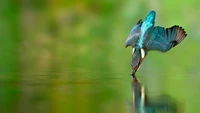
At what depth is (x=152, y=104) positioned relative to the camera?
9.73ft

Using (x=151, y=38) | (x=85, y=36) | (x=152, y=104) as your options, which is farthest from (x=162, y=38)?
(x=85, y=36)

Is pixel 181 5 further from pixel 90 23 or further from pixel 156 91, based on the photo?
pixel 156 91

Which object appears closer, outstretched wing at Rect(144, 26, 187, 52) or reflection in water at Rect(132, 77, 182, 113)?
reflection in water at Rect(132, 77, 182, 113)

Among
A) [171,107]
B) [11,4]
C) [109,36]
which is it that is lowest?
[171,107]

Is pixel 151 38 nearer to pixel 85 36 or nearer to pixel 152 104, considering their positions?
pixel 152 104

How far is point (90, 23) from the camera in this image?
6.93 metres

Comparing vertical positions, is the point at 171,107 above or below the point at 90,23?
below

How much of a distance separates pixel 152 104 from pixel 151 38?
5.31ft

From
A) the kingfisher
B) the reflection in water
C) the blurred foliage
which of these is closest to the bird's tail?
the kingfisher

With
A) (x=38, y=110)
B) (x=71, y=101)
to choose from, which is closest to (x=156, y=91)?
(x=71, y=101)

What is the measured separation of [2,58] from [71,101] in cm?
373

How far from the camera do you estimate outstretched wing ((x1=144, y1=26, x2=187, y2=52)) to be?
4.53 meters

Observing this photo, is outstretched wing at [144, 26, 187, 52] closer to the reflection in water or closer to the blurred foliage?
the blurred foliage

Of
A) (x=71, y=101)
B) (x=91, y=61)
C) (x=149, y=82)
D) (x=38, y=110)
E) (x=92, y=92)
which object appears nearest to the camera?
(x=38, y=110)
